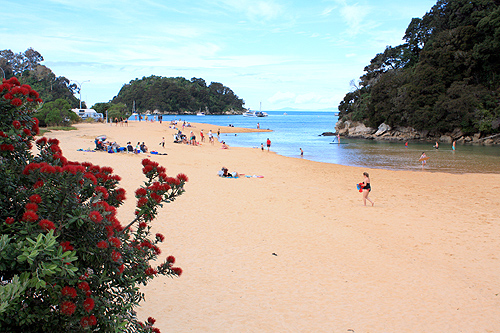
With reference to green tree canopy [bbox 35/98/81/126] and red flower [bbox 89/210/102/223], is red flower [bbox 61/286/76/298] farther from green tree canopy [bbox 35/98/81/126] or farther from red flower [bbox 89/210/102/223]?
green tree canopy [bbox 35/98/81/126]

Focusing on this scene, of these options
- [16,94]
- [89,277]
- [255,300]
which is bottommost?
[255,300]

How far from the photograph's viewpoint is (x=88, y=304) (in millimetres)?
2383

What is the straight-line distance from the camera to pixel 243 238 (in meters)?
9.04

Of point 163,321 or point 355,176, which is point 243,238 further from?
point 355,176

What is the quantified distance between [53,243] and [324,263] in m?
6.41

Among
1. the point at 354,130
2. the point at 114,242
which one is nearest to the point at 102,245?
the point at 114,242

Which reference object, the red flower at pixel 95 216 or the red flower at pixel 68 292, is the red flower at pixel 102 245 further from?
the red flower at pixel 68 292

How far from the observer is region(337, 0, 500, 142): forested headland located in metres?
48.0

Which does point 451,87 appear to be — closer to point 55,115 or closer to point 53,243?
point 55,115

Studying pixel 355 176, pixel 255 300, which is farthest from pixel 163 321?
pixel 355 176

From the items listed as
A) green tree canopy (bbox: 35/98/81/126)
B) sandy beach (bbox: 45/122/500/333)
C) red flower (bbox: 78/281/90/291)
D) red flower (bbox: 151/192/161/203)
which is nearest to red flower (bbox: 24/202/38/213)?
red flower (bbox: 78/281/90/291)

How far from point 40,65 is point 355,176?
79.3 m

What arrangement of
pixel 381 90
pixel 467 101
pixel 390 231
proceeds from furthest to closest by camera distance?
pixel 381 90 < pixel 467 101 < pixel 390 231

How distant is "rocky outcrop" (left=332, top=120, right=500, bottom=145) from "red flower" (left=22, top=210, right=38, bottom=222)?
5462 cm
